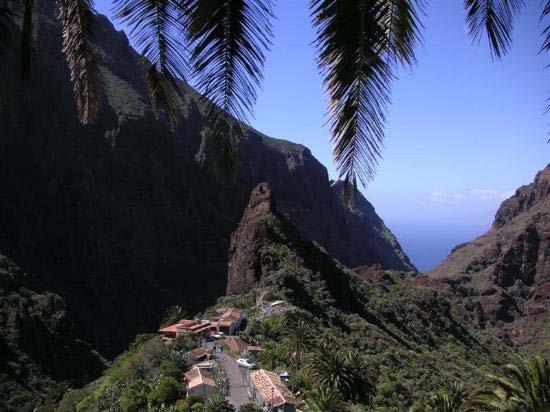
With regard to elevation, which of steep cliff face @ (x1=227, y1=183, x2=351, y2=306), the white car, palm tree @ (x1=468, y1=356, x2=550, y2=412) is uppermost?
steep cliff face @ (x1=227, y1=183, x2=351, y2=306)

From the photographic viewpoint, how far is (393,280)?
8056cm

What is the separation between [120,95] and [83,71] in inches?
5828

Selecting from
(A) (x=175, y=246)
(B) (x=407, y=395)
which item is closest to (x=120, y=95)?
(A) (x=175, y=246)

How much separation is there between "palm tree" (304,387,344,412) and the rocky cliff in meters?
93.4

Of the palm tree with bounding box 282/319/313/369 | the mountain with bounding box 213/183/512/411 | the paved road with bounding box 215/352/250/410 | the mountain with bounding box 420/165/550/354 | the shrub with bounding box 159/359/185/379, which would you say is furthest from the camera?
the mountain with bounding box 420/165/550/354

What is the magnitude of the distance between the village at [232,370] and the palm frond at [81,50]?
2200cm

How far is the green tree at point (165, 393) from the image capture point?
28312mm

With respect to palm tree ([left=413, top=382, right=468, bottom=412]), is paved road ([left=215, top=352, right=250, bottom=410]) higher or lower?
lower

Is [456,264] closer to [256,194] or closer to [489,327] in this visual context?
[489,327]

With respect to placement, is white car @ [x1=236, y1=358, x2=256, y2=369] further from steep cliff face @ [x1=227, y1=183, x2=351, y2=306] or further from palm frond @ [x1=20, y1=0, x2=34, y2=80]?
palm frond @ [x1=20, y1=0, x2=34, y2=80]

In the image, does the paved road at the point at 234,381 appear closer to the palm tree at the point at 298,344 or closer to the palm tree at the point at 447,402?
the palm tree at the point at 298,344

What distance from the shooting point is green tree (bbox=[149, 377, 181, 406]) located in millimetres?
28312

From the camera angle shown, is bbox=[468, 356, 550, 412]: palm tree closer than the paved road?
Yes

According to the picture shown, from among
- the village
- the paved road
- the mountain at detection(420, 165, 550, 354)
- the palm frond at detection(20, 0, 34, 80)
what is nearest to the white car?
the village
